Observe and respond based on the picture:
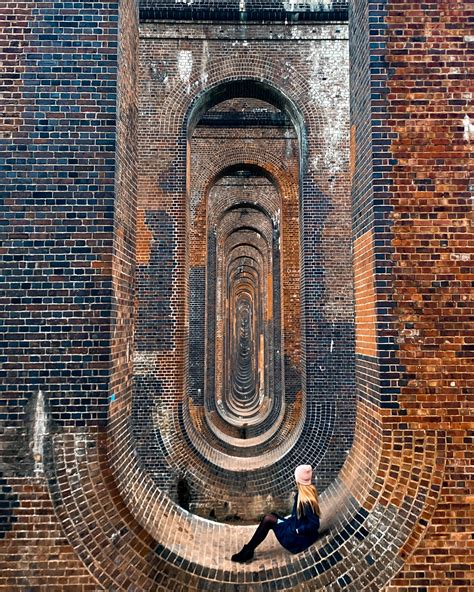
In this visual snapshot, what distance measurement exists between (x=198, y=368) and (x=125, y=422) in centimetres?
885

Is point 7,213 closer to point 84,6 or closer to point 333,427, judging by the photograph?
point 84,6

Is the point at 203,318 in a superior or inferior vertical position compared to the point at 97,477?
superior

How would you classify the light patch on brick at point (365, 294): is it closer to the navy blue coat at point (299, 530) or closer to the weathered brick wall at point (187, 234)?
the navy blue coat at point (299, 530)

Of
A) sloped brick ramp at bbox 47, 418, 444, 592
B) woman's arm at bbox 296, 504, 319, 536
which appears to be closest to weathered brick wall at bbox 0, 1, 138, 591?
sloped brick ramp at bbox 47, 418, 444, 592

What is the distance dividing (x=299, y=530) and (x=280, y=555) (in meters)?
0.67

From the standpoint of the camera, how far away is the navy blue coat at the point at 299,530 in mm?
3627

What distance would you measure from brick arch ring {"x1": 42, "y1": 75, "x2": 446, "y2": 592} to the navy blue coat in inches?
9.1

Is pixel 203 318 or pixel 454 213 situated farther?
pixel 203 318

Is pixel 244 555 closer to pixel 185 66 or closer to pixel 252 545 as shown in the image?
pixel 252 545

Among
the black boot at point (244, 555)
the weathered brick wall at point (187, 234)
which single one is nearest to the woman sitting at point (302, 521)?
the black boot at point (244, 555)

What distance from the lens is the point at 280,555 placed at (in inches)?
161

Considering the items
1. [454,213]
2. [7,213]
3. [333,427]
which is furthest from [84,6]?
[333,427]

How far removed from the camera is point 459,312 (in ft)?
12.7

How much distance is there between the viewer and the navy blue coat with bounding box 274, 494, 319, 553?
363cm
